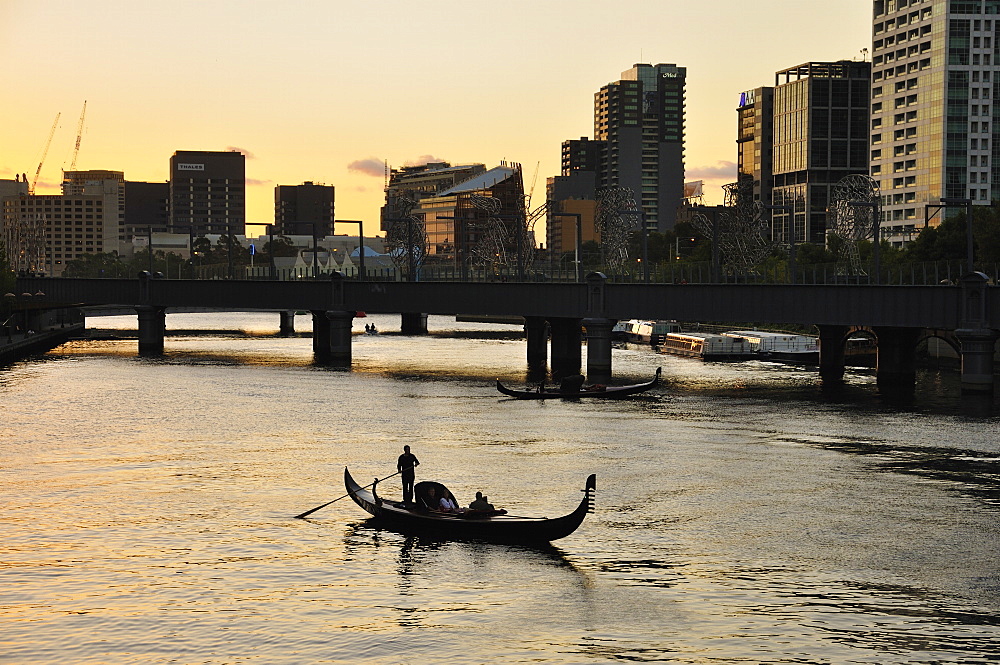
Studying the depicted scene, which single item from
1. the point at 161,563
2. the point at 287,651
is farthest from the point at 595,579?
the point at 161,563

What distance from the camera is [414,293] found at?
138000 mm

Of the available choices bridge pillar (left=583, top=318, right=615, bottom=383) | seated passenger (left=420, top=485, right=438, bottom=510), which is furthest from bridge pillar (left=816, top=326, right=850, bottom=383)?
seated passenger (left=420, top=485, right=438, bottom=510)

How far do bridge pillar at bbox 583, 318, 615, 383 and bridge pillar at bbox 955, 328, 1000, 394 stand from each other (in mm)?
33733

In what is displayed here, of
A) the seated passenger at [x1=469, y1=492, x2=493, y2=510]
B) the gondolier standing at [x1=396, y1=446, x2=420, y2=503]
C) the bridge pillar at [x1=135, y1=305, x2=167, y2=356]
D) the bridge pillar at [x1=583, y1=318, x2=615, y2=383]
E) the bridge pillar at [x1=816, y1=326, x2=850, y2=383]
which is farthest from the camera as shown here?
the bridge pillar at [x1=135, y1=305, x2=167, y2=356]

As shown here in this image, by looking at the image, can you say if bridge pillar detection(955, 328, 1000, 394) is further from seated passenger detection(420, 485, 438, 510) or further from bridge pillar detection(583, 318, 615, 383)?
seated passenger detection(420, 485, 438, 510)

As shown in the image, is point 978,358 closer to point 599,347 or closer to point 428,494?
point 599,347

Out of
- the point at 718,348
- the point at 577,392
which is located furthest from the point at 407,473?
the point at 718,348

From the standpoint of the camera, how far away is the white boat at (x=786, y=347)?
150m

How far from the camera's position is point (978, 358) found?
10000cm

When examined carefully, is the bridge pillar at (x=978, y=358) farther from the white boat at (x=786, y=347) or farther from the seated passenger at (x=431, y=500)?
the seated passenger at (x=431, y=500)

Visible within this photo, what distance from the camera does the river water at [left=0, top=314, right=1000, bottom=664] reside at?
37.2m

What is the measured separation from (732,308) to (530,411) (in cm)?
2774

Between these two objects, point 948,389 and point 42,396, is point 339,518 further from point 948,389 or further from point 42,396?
point 948,389

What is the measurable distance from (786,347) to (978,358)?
54.0 meters
